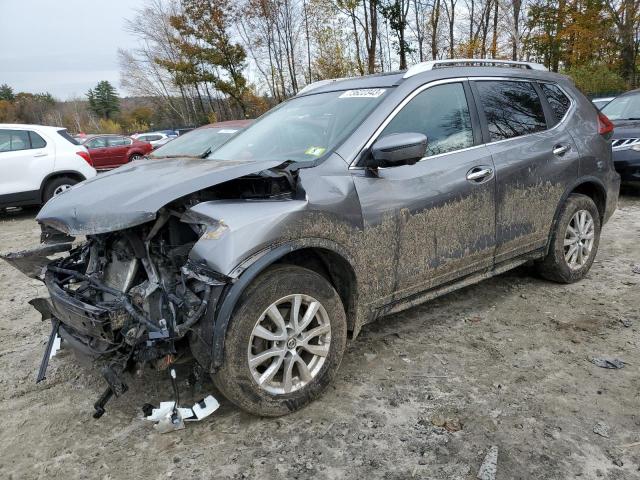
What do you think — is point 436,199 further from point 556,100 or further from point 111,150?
point 111,150

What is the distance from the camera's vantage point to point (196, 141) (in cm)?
806

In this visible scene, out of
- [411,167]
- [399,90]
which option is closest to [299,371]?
[411,167]

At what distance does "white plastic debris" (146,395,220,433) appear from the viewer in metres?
2.52

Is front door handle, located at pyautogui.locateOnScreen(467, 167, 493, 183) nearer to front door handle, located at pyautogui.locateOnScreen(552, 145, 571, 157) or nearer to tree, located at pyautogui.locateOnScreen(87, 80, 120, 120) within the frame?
front door handle, located at pyautogui.locateOnScreen(552, 145, 571, 157)

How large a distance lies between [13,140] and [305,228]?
8399mm

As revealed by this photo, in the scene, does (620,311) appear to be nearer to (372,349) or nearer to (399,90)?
(372,349)

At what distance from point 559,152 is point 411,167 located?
159cm

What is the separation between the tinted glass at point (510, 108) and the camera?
354 cm

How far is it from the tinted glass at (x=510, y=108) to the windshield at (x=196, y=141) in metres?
4.94

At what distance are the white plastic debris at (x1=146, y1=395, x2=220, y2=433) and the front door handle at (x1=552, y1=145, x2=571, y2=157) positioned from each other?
10.2 ft

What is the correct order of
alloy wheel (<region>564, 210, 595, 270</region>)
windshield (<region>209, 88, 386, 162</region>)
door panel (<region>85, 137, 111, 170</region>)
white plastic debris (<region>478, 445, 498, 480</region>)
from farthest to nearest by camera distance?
door panel (<region>85, 137, 111, 170</region>) → alloy wheel (<region>564, 210, 595, 270</region>) → windshield (<region>209, 88, 386, 162</region>) → white plastic debris (<region>478, 445, 498, 480</region>)

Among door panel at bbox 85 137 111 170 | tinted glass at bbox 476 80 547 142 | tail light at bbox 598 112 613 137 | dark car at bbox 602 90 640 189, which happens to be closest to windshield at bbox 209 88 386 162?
tinted glass at bbox 476 80 547 142

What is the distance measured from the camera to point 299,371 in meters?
2.64

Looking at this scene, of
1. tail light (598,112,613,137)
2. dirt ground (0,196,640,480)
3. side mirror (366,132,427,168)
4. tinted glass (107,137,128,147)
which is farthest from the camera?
tinted glass (107,137,128,147)
